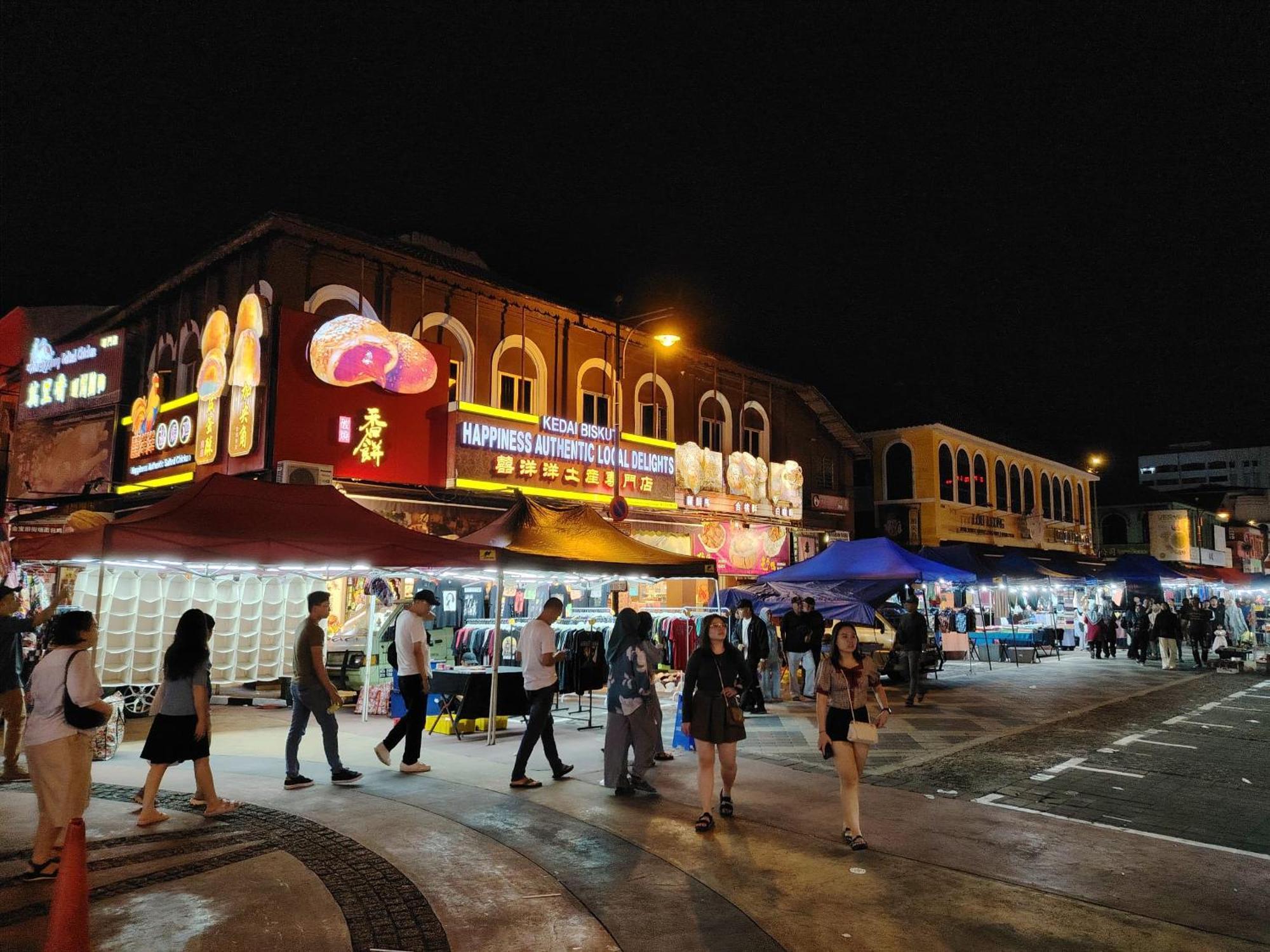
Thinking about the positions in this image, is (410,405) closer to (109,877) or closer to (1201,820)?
(109,877)

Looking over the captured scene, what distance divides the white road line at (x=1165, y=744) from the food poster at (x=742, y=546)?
1260 cm

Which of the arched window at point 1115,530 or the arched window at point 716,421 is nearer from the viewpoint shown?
the arched window at point 716,421

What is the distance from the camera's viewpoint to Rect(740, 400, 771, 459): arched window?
27.1 metres

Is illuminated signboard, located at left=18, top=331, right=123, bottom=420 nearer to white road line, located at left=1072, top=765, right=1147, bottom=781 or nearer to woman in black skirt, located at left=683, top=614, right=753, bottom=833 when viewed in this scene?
woman in black skirt, located at left=683, top=614, right=753, bottom=833

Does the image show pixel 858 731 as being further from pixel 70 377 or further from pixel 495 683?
pixel 70 377

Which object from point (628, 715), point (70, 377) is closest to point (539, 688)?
point (628, 715)

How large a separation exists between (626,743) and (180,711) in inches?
159

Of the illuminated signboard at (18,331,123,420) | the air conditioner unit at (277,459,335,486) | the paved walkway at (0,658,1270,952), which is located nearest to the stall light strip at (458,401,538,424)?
the air conditioner unit at (277,459,335,486)

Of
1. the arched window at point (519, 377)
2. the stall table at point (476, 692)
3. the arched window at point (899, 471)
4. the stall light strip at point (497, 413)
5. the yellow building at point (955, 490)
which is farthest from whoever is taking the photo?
the arched window at point (899, 471)

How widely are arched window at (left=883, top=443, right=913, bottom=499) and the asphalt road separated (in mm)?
19646

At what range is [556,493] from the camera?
19.6 m

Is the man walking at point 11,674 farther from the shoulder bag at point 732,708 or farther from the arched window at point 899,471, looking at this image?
the arched window at point 899,471

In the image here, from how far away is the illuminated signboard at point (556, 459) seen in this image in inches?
701

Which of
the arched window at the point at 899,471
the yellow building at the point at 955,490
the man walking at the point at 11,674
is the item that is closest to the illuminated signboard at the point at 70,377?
the man walking at the point at 11,674
